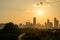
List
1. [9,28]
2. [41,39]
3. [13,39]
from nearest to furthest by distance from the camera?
[41,39]
[13,39]
[9,28]

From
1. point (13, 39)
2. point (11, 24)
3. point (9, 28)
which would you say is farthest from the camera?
point (11, 24)

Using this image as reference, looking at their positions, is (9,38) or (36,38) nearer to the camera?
(36,38)

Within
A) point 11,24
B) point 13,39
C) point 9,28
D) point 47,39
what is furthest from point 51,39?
point 11,24

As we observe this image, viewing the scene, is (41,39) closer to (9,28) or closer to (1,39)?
(1,39)

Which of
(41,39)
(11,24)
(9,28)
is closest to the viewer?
(41,39)

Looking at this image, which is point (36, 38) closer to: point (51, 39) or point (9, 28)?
point (51, 39)

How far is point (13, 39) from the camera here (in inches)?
3221

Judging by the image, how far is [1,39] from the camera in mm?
81188

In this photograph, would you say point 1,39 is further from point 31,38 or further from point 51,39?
point 51,39

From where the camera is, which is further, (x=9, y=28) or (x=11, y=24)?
(x=11, y=24)

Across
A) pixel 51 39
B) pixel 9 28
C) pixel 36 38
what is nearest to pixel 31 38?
pixel 36 38

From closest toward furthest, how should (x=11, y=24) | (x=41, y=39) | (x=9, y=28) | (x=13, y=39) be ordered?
1. (x=41, y=39)
2. (x=13, y=39)
3. (x=9, y=28)
4. (x=11, y=24)

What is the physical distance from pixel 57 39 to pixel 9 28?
45600 millimetres

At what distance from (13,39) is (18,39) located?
230cm
